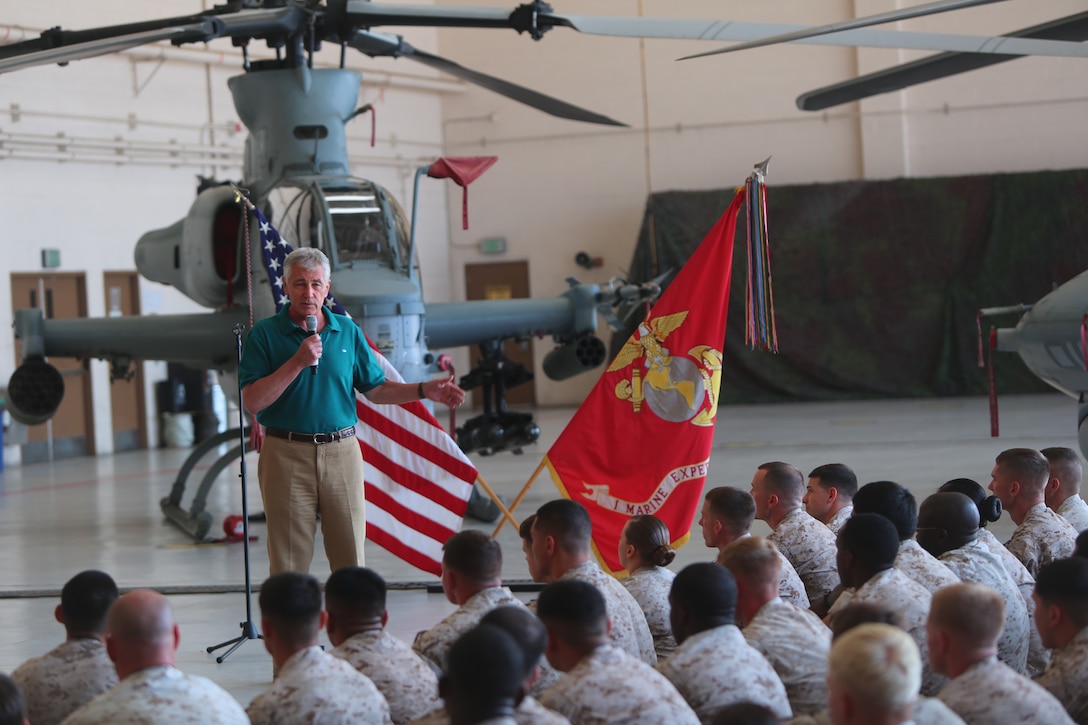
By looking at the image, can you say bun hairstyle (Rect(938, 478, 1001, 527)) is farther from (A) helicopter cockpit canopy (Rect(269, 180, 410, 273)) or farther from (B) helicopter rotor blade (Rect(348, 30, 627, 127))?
(A) helicopter cockpit canopy (Rect(269, 180, 410, 273))

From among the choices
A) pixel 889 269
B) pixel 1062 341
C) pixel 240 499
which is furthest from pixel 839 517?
pixel 889 269

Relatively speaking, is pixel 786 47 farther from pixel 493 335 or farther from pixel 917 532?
pixel 917 532

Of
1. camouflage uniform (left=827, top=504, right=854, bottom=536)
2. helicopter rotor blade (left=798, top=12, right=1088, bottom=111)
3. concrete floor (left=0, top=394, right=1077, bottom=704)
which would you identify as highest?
helicopter rotor blade (left=798, top=12, right=1088, bottom=111)

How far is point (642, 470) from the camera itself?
6461 millimetres

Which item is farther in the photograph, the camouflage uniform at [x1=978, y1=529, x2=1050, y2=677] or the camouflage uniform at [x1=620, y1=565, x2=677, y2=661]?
the camouflage uniform at [x1=978, y1=529, x2=1050, y2=677]

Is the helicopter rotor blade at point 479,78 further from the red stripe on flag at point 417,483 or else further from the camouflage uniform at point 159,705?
the camouflage uniform at point 159,705

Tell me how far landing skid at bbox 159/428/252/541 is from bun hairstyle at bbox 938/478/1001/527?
17.8 ft

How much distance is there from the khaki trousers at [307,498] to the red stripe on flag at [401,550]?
117 centimetres

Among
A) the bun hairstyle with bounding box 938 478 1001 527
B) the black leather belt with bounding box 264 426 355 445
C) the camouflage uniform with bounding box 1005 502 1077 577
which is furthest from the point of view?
the bun hairstyle with bounding box 938 478 1001 527

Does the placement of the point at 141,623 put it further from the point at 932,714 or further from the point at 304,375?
the point at 304,375

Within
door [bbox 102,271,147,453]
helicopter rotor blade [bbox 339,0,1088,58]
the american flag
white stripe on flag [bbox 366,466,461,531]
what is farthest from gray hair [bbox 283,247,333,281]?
door [bbox 102,271,147,453]

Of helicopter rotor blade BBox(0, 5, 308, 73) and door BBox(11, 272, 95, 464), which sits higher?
helicopter rotor blade BBox(0, 5, 308, 73)

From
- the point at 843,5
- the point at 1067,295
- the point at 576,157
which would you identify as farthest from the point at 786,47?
the point at 1067,295

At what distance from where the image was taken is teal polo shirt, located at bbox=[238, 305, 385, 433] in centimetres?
485
